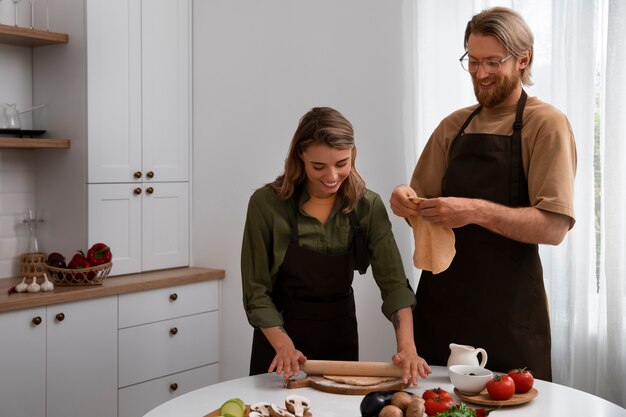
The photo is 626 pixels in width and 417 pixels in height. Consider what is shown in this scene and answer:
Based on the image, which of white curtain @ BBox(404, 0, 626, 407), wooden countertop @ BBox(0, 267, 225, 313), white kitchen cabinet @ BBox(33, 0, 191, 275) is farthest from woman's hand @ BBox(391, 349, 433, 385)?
white kitchen cabinet @ BBox(33, 0, 191, 275)

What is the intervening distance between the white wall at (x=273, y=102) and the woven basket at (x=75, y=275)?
827mm

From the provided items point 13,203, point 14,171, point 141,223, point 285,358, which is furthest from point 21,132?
point 285,358

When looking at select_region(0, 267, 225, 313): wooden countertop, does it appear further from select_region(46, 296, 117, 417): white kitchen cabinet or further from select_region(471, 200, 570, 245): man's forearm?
select_region(471, 200, 570, 245): man's forearm

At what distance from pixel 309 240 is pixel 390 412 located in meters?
0.83

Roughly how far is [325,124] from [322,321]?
65cm

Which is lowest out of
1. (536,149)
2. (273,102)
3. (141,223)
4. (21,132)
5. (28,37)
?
(141,223)

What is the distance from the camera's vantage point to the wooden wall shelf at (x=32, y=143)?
3.69 meters

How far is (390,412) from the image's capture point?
1.80m

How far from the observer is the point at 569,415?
193cm

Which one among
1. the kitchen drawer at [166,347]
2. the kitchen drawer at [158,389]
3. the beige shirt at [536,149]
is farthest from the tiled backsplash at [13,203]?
the beige shirt at [536,149]

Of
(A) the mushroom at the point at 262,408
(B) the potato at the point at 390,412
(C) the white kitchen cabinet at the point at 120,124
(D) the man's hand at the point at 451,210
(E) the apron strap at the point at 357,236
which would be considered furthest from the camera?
(C) the white kitchen cabinet at the point at 120,124

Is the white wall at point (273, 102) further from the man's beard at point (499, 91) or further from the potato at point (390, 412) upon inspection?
the potato at point (390, 412)

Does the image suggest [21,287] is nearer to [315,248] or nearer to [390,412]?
[315,248]

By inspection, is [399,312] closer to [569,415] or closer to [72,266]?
[569,415]
